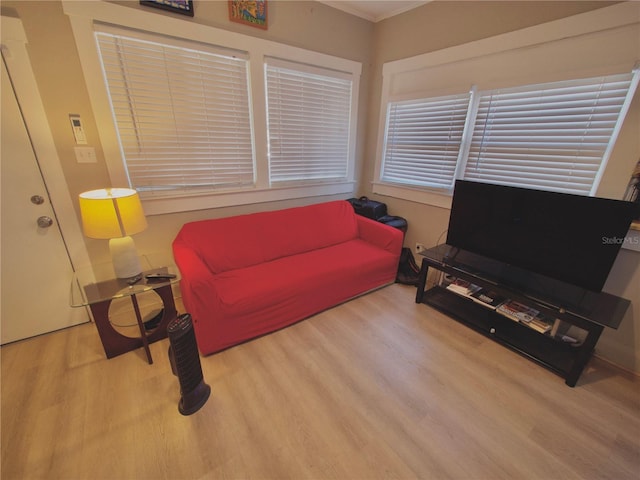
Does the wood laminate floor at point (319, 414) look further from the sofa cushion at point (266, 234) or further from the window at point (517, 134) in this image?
the window at point (517, 134)

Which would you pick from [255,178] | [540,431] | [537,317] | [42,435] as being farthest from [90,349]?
[537,317]

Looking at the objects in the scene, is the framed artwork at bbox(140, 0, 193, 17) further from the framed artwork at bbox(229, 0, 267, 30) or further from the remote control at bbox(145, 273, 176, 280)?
the remote control at bbox(145, 273, 176, 280)

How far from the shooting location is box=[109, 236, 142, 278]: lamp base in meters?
1.64

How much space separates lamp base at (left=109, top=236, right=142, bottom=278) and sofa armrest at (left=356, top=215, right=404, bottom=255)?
2.04 m

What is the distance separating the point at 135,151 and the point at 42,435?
1.74 m

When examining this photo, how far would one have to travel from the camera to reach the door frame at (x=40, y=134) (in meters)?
1.50

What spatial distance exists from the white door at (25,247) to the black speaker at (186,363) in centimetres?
126

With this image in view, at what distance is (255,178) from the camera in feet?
8.29

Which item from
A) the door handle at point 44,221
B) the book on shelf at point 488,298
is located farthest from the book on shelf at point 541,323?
the door handle at point 44,221

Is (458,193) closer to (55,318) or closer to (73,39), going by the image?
(73,39)

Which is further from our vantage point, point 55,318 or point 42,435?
point 55,318

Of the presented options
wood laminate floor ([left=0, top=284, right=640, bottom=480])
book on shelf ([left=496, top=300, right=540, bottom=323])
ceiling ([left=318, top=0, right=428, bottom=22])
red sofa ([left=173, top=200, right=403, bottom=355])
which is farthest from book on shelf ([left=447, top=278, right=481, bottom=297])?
ceiling ([left=318, top=0, right=428, bottom=22])

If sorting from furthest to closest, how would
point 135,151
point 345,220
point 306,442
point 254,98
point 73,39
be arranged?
point 345,220
point 254,98
point 135,151
point 73,39
point 306,442

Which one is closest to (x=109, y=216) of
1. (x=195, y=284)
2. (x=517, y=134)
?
(x=195, y=284)
